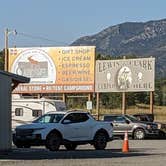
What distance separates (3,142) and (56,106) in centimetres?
2129

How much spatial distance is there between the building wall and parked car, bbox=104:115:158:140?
18346 mm

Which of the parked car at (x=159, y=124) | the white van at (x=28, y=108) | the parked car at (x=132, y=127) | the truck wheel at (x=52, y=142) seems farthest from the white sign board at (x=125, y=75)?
the truck wheel at (x=52, y=142)

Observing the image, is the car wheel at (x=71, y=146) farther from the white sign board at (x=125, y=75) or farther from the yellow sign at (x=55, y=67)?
the yellow sign at (x=55, y=67)

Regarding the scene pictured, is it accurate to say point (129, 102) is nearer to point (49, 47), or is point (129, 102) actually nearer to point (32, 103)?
point (49, 47)

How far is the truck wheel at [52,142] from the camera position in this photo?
28677mm

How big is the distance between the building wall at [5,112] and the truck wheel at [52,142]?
3365 mm

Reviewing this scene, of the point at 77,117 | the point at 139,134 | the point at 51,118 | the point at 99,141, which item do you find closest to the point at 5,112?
the point at 51,118

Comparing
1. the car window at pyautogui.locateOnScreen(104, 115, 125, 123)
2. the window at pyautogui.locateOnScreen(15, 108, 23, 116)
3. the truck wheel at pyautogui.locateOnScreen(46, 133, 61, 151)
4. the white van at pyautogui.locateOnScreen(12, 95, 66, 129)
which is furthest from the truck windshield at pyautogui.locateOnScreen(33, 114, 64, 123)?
the window at pyautogui.locateOnScreen(15, 108, 23, 116)

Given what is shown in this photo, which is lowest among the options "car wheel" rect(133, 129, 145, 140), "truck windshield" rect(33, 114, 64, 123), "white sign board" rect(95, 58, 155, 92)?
"car wheel" rect(133, 129, 145, 140)

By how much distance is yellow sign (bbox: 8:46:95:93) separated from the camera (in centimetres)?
5853

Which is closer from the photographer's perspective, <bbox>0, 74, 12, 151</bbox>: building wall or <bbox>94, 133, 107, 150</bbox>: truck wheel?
<bbox>0, 74, 12, 151</bbox>: building wall

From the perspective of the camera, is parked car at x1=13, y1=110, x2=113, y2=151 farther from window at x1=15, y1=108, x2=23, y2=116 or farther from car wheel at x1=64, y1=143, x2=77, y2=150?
window at x1=15, y1=108, x2=23, y2=116

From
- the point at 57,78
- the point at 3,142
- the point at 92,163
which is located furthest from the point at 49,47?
the point at 92,163

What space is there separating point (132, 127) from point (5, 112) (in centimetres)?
1929
